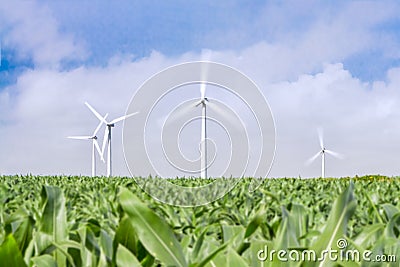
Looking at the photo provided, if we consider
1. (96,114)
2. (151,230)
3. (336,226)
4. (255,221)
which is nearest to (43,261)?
(151,230)

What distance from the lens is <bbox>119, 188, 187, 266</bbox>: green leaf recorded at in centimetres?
126

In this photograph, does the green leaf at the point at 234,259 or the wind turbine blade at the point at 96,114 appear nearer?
the green leaf at the point at 234,259

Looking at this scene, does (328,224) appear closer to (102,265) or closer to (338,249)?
(338,249)

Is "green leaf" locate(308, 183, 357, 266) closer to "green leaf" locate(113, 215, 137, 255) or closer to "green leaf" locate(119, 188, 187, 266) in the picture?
"green leaf" locate(119, 188, 187, 266)

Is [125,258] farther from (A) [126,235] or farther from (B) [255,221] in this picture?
(B) [255,221]

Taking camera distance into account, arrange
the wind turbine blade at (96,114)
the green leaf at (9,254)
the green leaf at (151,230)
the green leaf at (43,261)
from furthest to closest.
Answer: the wind turbine blade at (96,114) → the green leaf at (43,261) → the green leaf at (151,230) → the green leaf at (9,254)

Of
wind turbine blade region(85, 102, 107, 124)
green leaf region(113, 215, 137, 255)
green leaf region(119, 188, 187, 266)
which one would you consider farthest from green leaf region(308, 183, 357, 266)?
wind turbine blade region(85, 102, 107, 124)

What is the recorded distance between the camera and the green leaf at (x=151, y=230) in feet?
4.14

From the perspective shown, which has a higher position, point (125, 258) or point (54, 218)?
point (54, 218)

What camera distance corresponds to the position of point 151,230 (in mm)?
1282

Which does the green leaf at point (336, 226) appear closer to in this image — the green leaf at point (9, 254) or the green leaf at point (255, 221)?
the green leaf at point (255, 221)

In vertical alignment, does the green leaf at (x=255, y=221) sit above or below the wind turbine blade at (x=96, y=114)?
below

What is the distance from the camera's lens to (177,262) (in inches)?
51.4

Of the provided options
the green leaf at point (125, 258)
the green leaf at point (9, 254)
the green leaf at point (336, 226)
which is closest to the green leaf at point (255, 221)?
the green leaf at point (336, 226)
